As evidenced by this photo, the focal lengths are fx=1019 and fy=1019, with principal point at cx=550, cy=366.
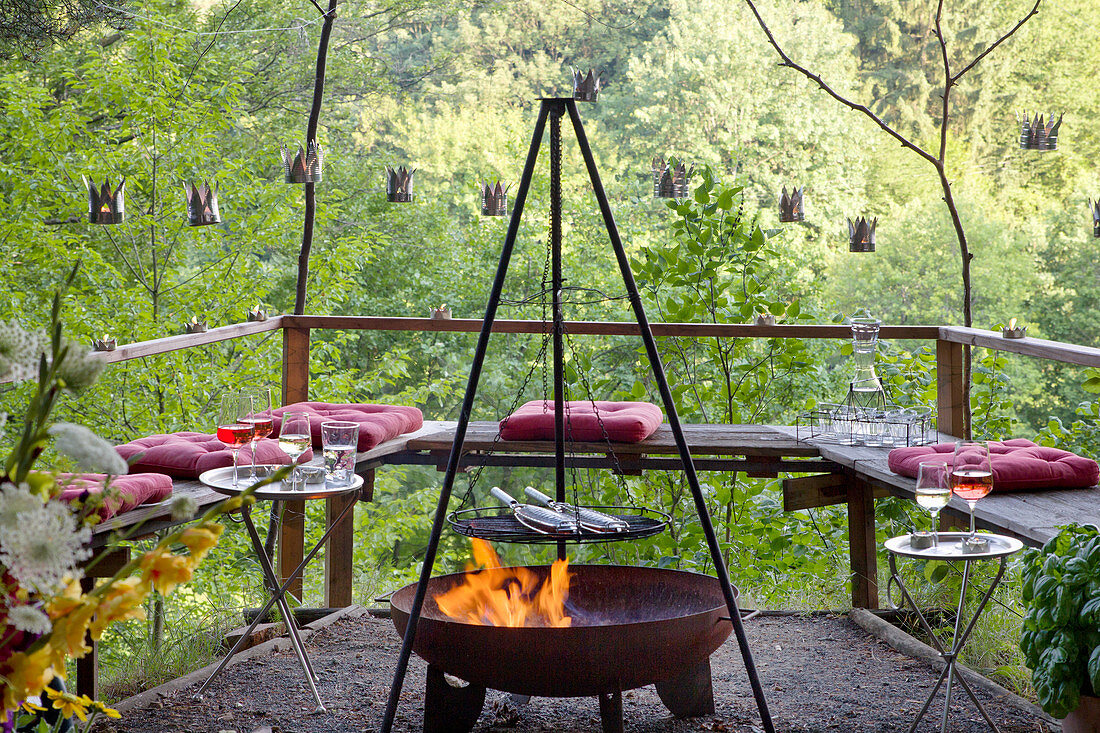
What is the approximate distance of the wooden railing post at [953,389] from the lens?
3.63m

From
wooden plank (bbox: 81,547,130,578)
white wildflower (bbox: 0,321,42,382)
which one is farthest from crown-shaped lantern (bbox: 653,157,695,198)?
white wildflower (bbox: 0,321,42,382)

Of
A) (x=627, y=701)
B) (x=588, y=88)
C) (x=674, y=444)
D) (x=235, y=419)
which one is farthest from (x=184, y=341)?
(x=627, y=701)

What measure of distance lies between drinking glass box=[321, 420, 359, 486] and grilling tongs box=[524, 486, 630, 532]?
0.45 m

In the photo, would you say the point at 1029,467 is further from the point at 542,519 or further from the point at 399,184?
the point at 399,184

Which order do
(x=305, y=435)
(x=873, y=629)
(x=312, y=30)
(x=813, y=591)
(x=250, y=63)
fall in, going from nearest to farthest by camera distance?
(x=305, y=435) → (x=873, y=629) → (x=813, y=591) → (x=250, y=63) → (x=312, y=30)

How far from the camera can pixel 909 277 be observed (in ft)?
41.7

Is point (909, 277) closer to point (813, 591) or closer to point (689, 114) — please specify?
point (689, 114)

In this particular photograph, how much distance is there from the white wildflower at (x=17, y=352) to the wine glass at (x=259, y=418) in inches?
66.2

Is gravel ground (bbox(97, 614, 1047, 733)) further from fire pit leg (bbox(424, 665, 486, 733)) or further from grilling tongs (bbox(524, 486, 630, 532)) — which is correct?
grilling tongs (bbox(524, 486, 630, 532))

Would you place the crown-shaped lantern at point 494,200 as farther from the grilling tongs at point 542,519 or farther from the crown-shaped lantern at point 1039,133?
the crown-shaped lantern at point 1039,133

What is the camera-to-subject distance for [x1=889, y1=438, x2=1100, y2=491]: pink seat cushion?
2631mm

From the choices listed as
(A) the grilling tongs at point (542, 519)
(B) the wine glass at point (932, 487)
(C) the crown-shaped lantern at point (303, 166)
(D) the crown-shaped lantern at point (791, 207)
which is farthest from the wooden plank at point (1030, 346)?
(C) the crown-shaped lantern at point (303, 166)

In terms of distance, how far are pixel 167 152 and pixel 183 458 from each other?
4.22m

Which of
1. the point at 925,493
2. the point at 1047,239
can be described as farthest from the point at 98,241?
the point at 1047,239
